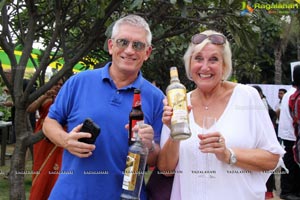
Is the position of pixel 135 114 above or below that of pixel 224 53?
below

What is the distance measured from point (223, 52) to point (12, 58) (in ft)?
8.51

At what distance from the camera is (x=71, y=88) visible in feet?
8.50

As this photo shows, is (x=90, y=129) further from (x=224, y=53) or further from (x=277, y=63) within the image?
(x=277, y=63)

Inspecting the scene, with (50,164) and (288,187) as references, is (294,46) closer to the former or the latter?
(288,187)

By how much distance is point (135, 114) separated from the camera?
2375 millimetres

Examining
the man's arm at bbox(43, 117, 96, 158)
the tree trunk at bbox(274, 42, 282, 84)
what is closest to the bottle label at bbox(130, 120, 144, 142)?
the man's arm at bbox(43, 117, 96, 158)

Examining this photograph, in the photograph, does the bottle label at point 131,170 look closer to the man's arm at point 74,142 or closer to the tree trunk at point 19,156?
the man's arm at point 74,142

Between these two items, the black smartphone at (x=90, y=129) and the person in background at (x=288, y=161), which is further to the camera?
the person in background at (x=288, y=161)

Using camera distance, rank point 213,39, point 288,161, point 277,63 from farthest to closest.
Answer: point 277,63, point 288,161, point 213,39

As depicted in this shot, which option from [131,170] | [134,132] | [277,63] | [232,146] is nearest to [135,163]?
[131,170]

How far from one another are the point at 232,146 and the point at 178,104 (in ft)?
1.25

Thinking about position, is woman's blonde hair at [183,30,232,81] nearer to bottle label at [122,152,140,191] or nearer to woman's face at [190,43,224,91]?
woman's face at [190,43,224,91]

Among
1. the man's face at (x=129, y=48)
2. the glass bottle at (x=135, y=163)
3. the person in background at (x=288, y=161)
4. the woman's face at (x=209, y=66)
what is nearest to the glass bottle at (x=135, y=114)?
the glass bottle at (x=135, y=163)

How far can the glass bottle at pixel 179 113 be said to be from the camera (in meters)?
2.21
